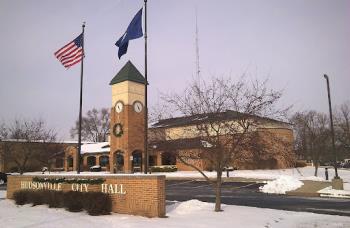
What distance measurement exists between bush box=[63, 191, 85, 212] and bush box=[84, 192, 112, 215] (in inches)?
13.9

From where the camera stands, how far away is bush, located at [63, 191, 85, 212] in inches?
549

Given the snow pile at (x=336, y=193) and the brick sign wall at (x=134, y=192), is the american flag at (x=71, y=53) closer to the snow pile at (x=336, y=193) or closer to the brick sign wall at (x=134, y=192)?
the brick sign wall at (x=134, y=192)

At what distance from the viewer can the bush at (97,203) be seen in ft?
43.3

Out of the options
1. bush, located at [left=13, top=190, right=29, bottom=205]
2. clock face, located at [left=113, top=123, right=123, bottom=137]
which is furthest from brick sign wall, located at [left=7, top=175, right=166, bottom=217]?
clock face, located at [left=113, top=123, right=123, bottom=137]

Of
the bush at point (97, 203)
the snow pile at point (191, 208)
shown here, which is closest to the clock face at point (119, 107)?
the snow pile at point (191, 208)

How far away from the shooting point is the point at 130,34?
15367 mm

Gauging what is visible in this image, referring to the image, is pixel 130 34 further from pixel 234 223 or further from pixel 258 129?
pixel 234 223

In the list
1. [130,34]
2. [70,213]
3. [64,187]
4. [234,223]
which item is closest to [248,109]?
[234,223]

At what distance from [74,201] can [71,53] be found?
28.4ft

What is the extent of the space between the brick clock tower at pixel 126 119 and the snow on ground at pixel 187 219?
117 feet

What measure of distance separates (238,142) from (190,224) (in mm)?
3775

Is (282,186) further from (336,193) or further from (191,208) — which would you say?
(191,208)

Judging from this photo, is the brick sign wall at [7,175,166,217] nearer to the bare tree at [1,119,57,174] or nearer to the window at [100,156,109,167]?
the bare tree at [1,119,57,174]

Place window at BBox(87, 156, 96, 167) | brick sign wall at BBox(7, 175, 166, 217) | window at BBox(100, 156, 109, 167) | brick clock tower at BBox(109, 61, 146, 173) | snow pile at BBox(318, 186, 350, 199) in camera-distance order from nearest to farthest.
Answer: brick sign wall at BBox(7, 175, 166, 217) → snow pile at BBox(318, 186, 350, 199) → brick clock tower at BBox(109, 61, 146, 173) → window at BBox(100, 156, 109, 167) → window at BBox(87, 156, 96, 167)
